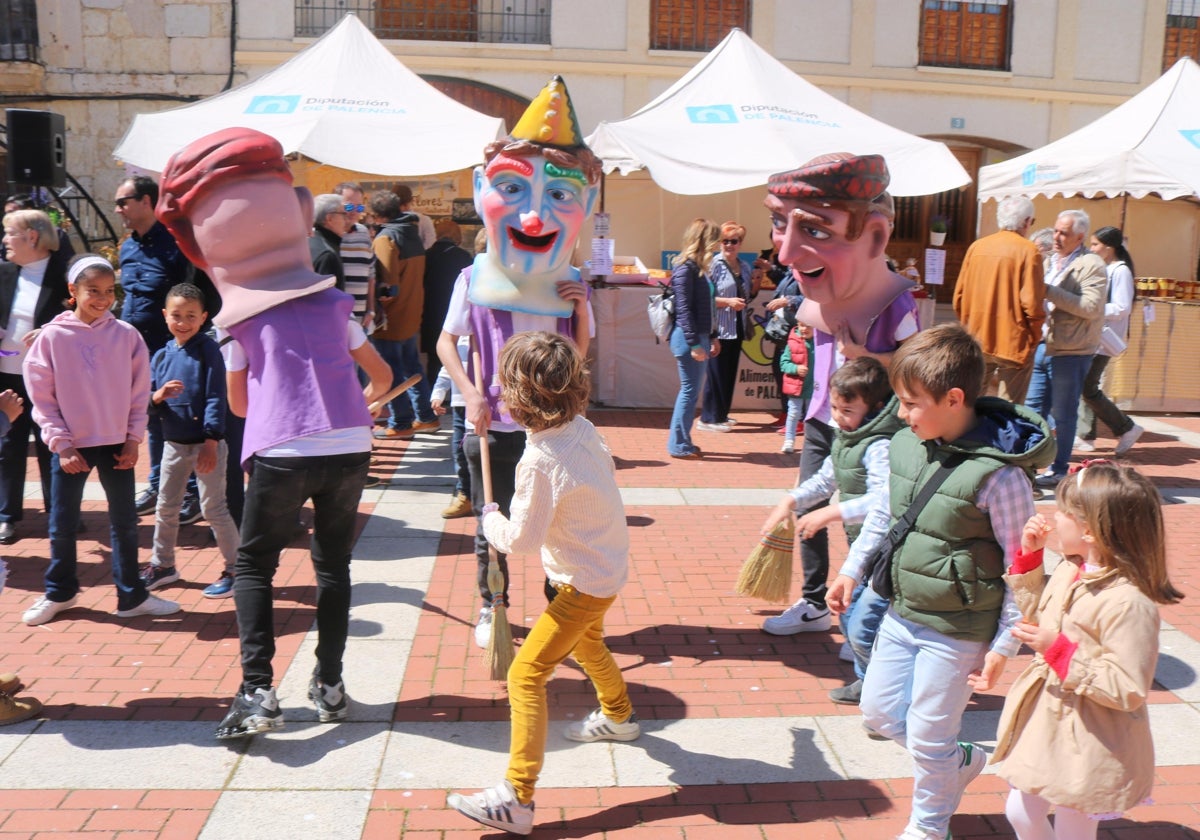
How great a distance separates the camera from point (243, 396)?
394 cm

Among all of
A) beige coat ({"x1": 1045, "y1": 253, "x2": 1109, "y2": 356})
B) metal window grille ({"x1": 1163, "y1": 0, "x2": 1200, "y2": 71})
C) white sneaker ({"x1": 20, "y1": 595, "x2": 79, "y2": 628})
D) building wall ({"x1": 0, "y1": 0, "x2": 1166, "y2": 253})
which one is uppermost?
metal window grille ({"x1": 1163, "y1": 0, "x2": 1200, "y2": 71})

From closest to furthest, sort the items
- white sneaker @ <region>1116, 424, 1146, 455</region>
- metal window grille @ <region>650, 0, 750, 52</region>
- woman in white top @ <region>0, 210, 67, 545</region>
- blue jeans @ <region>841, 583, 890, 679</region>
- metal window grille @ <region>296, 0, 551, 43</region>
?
blue jeans @ <region>841, 583, 890, 679</region>
woman in white top @ <region>0, 210, 67, 545</region>
white sneaker @ <region>1116, 424, 1146, 455</region>
metal window grille @ <region>296, 0, 551, 43</region>
metal window grille @ <region>650, 0, 750, 52</region>

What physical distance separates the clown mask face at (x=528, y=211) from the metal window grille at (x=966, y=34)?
46.8 feet

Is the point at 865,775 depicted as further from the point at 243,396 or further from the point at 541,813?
the point at 243,396

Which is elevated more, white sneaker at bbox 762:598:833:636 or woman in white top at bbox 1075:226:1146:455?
woman in white top at bbox 1075:226:1146:455

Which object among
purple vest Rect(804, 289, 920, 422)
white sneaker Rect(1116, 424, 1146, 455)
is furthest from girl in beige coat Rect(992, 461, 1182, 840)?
white sneaker Rect(1116, 424, 1146, 455)

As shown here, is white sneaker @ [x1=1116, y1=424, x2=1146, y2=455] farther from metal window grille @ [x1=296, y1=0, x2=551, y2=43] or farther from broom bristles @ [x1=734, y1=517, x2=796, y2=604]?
metal window grille @ [x1=296, y1=0, x2=551, y2=43]

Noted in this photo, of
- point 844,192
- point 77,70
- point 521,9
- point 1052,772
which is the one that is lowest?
point 1052,772

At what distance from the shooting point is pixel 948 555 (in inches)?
121

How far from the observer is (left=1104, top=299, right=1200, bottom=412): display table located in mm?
11227

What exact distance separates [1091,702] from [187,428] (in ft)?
13.9

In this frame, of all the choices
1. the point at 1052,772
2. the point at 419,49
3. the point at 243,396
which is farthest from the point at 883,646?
the point at 419,49

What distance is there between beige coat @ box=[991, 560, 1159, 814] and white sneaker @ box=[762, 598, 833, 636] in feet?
7.19

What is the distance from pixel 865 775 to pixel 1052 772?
1.08 m
